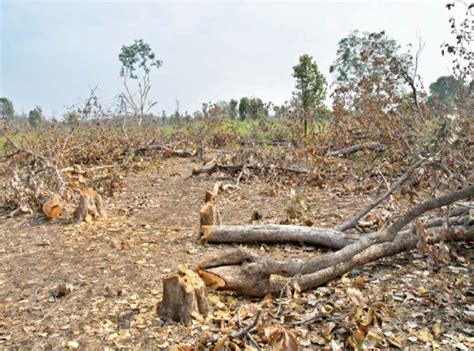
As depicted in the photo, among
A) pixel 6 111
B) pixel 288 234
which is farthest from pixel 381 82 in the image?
pixel 6 111

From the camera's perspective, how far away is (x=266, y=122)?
36.0ft

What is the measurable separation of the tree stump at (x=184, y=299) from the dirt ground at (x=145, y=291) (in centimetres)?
6

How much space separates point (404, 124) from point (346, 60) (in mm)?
20652

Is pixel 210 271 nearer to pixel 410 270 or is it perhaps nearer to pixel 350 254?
pixel 350 254

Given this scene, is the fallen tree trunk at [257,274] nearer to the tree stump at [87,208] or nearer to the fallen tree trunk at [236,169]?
the tree stump at [87,208]

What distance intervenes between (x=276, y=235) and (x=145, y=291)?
4.19 ft

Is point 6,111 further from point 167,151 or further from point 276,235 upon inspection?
point 276,235

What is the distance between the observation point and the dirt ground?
223 cm

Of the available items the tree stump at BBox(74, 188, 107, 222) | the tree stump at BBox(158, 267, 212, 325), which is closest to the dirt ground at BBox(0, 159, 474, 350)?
the tree stump at BBox(158, 267, 212, 325)

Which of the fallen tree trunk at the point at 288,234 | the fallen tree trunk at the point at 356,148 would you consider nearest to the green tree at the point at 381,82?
the fallen tree trunk at the point at 356,148

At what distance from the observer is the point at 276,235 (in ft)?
11.9

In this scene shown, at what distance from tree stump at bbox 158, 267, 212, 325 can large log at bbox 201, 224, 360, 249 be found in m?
1.26

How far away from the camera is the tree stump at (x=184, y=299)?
2355 millimetres

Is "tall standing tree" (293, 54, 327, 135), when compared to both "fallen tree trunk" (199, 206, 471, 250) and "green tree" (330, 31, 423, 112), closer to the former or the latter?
"green tree" (330, 31, 423, 112)
